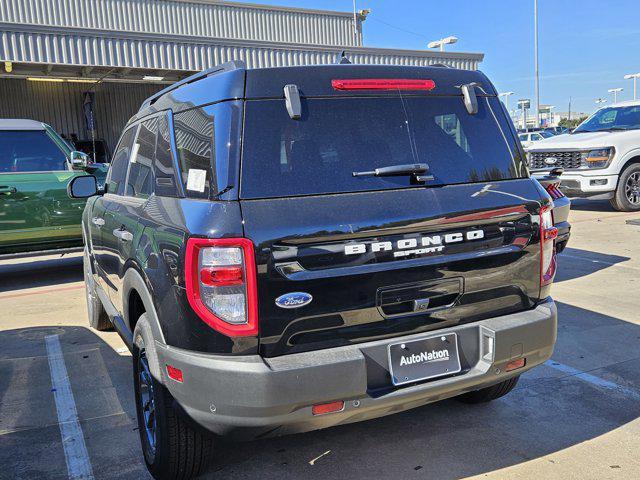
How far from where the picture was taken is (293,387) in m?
2.32

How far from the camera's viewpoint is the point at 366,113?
276 centimetres

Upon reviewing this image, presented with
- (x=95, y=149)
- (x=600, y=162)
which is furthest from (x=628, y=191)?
(x=95, y=149)

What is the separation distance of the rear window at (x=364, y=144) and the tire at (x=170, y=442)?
1039 mm

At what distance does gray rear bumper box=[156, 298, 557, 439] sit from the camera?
231cm

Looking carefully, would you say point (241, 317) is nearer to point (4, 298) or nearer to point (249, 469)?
point (249, 469)

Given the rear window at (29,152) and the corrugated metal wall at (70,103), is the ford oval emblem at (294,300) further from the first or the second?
the corrugated metal wall at (70,103)

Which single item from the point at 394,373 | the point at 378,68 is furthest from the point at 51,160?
the point at 394,373

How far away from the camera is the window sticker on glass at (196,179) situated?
2.53m

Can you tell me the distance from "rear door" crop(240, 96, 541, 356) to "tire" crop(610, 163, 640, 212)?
9.64m

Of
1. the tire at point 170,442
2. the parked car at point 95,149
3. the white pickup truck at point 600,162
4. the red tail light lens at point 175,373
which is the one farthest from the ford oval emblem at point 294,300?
the parked car at point 95,149

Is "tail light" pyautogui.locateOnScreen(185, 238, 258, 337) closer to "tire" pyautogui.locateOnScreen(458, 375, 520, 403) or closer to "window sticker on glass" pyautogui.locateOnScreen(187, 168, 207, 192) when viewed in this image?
"window sticker on glass" pyautogui.locateOnScreen(187, 168, 207, 192)

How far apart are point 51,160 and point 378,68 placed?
6415 millimetres

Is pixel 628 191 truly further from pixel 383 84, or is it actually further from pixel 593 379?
pixel 383 84

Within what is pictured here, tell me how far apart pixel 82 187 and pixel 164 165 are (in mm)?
2086
